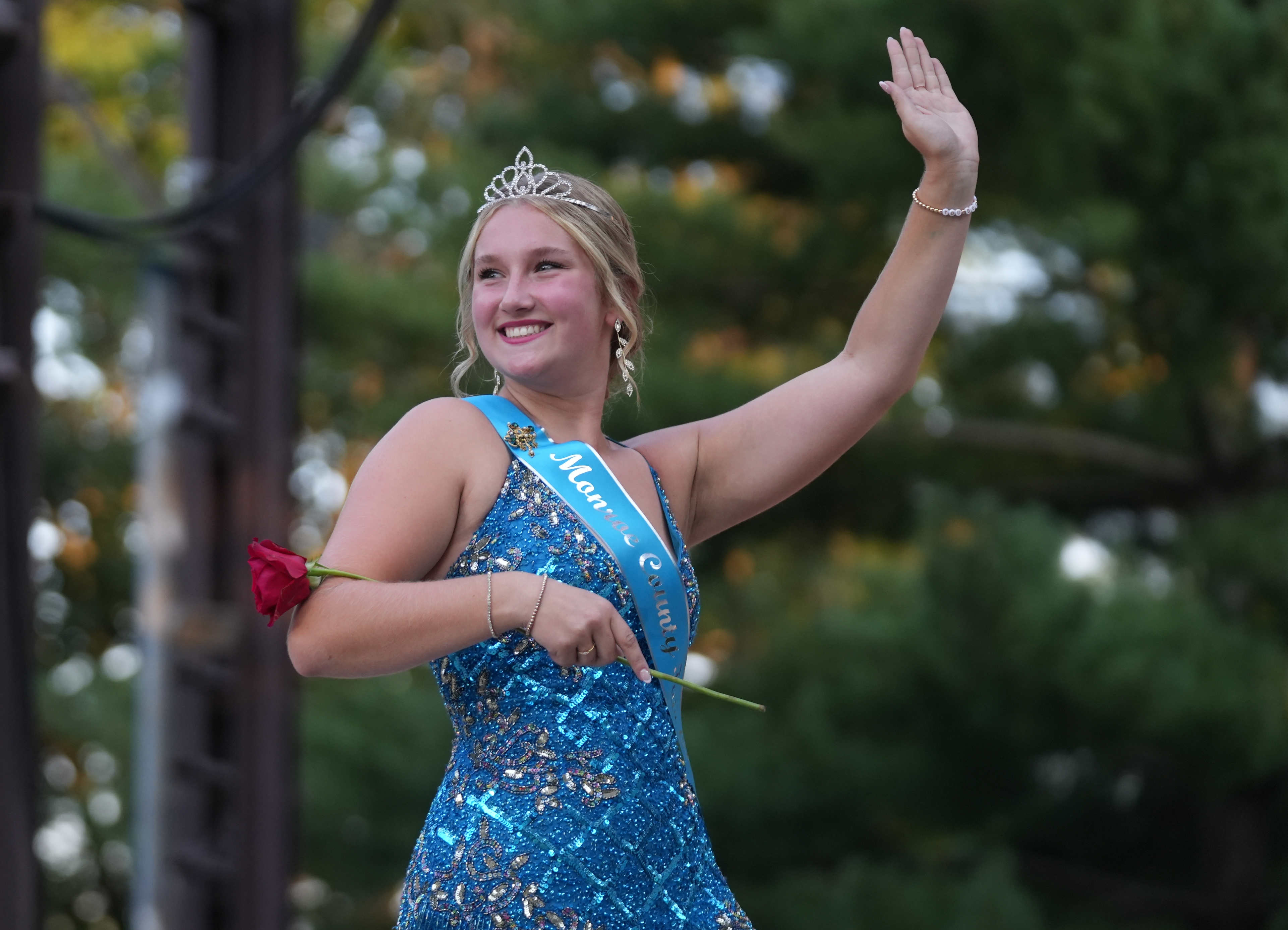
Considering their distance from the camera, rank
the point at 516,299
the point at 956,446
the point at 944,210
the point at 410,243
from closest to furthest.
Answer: the point at 516,299
the point at 944,210
the point at 956,446
the point at 410,243

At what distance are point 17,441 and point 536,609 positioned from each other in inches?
→ 90.5

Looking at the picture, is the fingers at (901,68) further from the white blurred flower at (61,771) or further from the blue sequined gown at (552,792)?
the white blurred flower at (61,771)

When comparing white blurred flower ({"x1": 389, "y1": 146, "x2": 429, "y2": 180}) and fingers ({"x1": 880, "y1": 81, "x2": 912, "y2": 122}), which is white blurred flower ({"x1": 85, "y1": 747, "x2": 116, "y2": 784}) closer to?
white blurred flower ({"x1": 389, "y1": 146, "x2": 429, "y2": 180})

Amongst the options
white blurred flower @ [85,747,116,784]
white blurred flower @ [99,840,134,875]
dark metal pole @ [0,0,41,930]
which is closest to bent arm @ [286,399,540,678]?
dark metal pole @ [0,0,41,930]

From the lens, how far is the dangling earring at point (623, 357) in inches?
65.6

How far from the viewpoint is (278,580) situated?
138 cm

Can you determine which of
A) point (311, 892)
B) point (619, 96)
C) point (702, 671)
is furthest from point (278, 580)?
point (311, 892)

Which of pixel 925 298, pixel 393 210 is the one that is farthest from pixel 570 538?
pixel 393 210

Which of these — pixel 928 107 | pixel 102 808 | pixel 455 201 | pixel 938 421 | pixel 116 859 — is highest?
pixel 455 201

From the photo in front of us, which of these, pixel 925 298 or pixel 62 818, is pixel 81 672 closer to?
pixel 62 818

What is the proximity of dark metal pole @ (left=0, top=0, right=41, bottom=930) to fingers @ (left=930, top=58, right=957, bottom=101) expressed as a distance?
85.7 inches

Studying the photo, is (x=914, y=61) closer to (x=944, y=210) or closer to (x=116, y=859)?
(x=944, y=210)

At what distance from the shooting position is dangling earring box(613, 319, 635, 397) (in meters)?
1.67

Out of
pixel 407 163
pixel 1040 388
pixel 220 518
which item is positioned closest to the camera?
pixel 220 518
